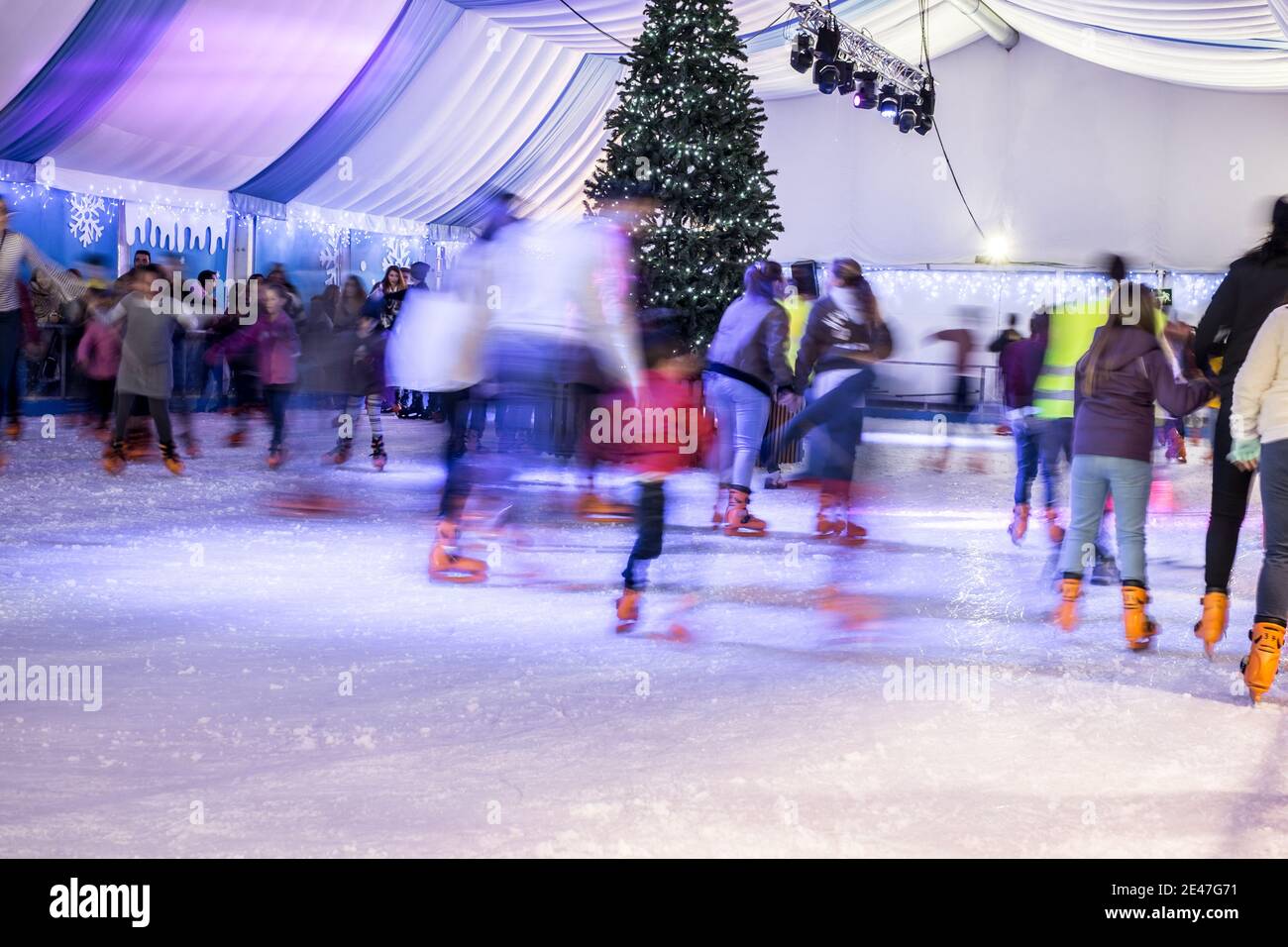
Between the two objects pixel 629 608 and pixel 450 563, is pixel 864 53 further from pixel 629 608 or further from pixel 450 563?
pixel 629 608

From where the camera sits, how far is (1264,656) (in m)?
3.46

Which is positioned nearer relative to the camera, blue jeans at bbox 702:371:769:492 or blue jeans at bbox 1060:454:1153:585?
blue jeans at bbox 1060:454:1153:585

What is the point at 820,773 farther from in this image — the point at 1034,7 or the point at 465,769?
the point at 1034,7

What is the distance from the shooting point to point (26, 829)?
7.59ft

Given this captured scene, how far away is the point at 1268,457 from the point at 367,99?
1288 cm

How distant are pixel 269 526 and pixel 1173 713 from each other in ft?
13.4

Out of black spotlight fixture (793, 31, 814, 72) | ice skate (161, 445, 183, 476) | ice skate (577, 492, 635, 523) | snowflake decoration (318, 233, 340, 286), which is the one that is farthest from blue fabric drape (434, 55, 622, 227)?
ice skate (577, 492, 635, 523)

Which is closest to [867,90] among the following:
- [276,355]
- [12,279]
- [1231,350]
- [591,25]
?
[591,25]

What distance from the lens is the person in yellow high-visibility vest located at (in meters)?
5.52

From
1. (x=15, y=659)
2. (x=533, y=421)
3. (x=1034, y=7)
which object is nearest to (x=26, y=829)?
(x=15, y=659)

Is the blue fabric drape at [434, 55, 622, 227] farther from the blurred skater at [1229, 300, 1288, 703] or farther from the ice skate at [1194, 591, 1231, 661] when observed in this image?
the blurred skater at [1229, 300, 1288, 703]

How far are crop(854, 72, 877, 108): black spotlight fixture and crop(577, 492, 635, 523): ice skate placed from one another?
8.89 metres

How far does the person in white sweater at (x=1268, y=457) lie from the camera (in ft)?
11.4

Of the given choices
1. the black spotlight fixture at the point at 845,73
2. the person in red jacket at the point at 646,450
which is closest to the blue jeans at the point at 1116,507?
the person in red jacket at the point at 646,450
